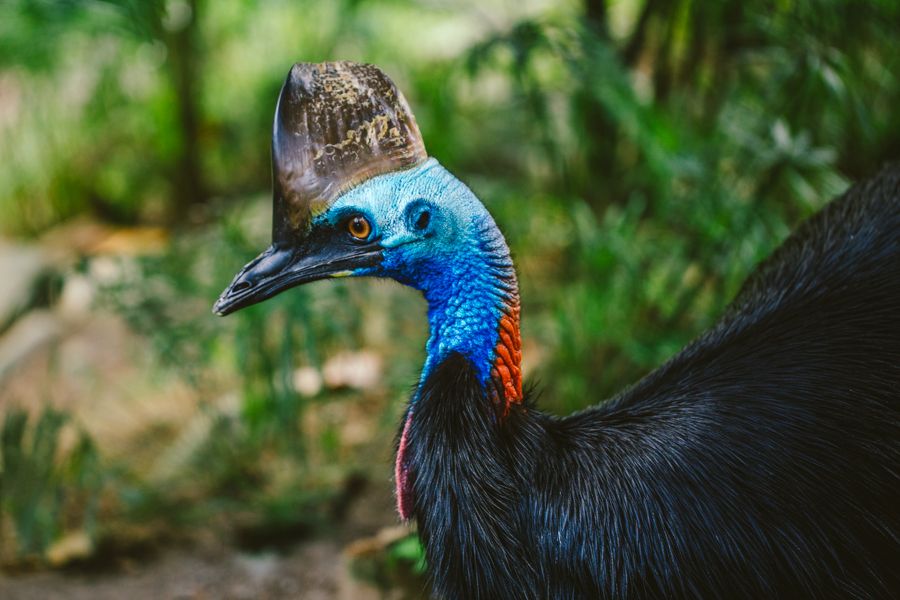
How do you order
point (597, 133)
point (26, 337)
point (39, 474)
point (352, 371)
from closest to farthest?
point (39, 474)
point (352, 371)
point (597, 133)
point (26, 337)

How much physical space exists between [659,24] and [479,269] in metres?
2.33

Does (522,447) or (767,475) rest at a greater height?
(522,447)

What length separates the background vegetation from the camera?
2.55 meters

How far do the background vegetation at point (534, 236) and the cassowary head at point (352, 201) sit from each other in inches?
30.6

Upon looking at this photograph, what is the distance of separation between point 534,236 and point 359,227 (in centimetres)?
193

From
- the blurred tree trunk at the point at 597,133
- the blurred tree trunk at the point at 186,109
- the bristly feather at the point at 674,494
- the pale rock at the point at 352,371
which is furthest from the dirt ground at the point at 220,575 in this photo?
the blurred tree trunk at the point at 186,109

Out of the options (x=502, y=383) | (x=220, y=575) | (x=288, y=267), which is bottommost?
(x=220, y=575)

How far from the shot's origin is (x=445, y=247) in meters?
1.42

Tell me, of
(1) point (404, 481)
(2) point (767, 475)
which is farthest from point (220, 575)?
(2) point (767, 475)

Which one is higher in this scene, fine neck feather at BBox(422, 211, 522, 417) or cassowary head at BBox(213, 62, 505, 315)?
cassowary head at BBox(213, 62, 505, 315)

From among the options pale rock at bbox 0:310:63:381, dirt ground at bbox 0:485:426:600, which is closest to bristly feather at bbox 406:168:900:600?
dirt ground at bbox 0:485:426:600

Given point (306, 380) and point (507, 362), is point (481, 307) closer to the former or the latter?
point (507, 362)

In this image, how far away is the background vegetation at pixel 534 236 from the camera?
2547mm

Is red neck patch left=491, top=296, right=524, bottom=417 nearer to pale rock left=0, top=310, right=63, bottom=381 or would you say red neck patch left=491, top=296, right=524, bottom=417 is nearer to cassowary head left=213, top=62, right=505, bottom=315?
cassowary head left=213, top=62, right=505, bottom=315
